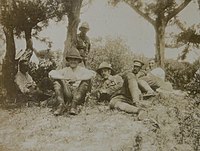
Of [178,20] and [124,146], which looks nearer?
[124,146]

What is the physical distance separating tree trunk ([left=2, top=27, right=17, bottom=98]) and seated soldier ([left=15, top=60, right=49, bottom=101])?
0.14 ft

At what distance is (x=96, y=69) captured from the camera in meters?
3.14

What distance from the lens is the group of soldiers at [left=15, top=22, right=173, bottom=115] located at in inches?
120

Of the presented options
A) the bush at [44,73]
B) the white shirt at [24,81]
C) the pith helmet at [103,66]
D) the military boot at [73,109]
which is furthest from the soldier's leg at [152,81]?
the white shirt at [24,81]

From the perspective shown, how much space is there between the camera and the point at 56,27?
318 cm

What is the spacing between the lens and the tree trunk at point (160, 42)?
317cm

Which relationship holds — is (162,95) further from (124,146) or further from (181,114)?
(124,146)

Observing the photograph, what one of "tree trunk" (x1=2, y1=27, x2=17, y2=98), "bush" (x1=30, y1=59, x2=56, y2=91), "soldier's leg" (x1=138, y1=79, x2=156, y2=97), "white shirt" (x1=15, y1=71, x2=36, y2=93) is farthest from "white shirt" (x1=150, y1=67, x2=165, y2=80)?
"tree trunk" (x1=2, y1=27, x2=17, y2=98)

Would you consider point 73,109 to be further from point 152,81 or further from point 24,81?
point 152,81

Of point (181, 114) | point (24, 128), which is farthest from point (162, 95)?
point (24, 128)

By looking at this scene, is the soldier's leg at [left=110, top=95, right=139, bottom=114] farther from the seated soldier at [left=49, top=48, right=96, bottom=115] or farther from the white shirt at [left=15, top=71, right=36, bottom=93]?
the white shirt at [left=15, top=71, right=36, bottom=93]

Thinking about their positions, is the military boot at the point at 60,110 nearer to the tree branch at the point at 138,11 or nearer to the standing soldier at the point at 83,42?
the standing soldier at the point at 83,42

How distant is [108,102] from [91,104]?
109mm

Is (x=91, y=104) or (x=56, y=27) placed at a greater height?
(x=56, y=27)
